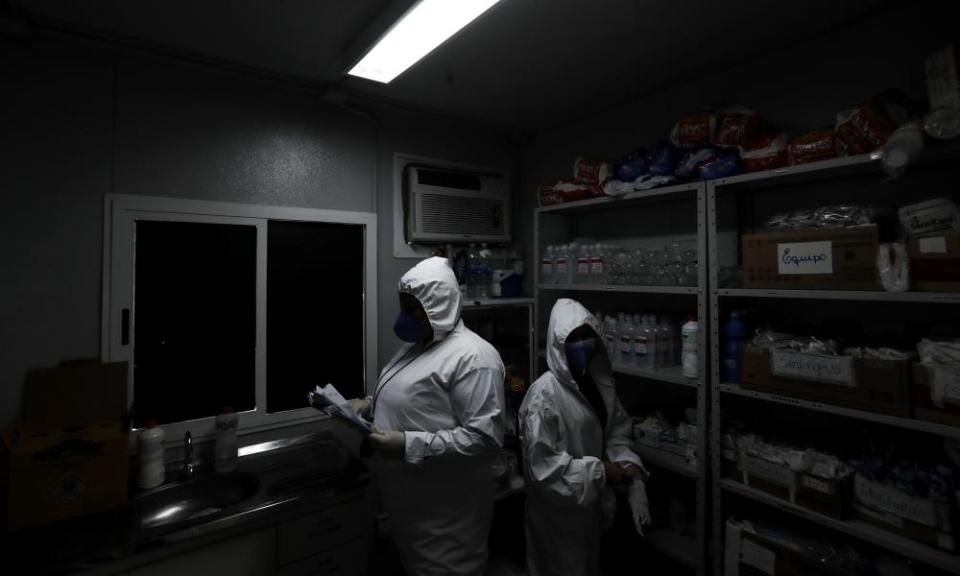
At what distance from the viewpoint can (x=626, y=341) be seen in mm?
2166

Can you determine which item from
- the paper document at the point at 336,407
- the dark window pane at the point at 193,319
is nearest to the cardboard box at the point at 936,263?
the paper document at the point at 336,407

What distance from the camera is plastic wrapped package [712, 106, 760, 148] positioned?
1.78 metres

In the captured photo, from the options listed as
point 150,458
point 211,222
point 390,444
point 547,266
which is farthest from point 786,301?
point 150,458

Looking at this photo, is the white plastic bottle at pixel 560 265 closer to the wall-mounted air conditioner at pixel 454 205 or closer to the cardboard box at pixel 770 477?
the wall-mounted air conditioner at pixel 454 205

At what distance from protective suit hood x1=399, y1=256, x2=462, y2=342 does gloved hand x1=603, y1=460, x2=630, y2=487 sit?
2.79 feet

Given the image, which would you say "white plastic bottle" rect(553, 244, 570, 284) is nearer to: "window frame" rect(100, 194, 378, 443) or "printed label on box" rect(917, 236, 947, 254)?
"window frame" rect(100, 194, 378, 443)

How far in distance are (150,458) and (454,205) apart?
6.28 feet

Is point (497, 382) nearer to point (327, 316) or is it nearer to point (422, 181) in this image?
point (327, 316)

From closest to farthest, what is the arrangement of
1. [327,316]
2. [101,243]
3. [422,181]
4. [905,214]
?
[905,214], [101,243], [327,316], [422,181]

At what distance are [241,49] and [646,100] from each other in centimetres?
198

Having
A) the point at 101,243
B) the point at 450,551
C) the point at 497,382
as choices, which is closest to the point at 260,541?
the point at 450,551

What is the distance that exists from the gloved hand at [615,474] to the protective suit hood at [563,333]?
13.6 inches

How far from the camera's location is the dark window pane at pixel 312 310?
2.23m

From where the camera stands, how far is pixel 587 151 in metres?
2.74
